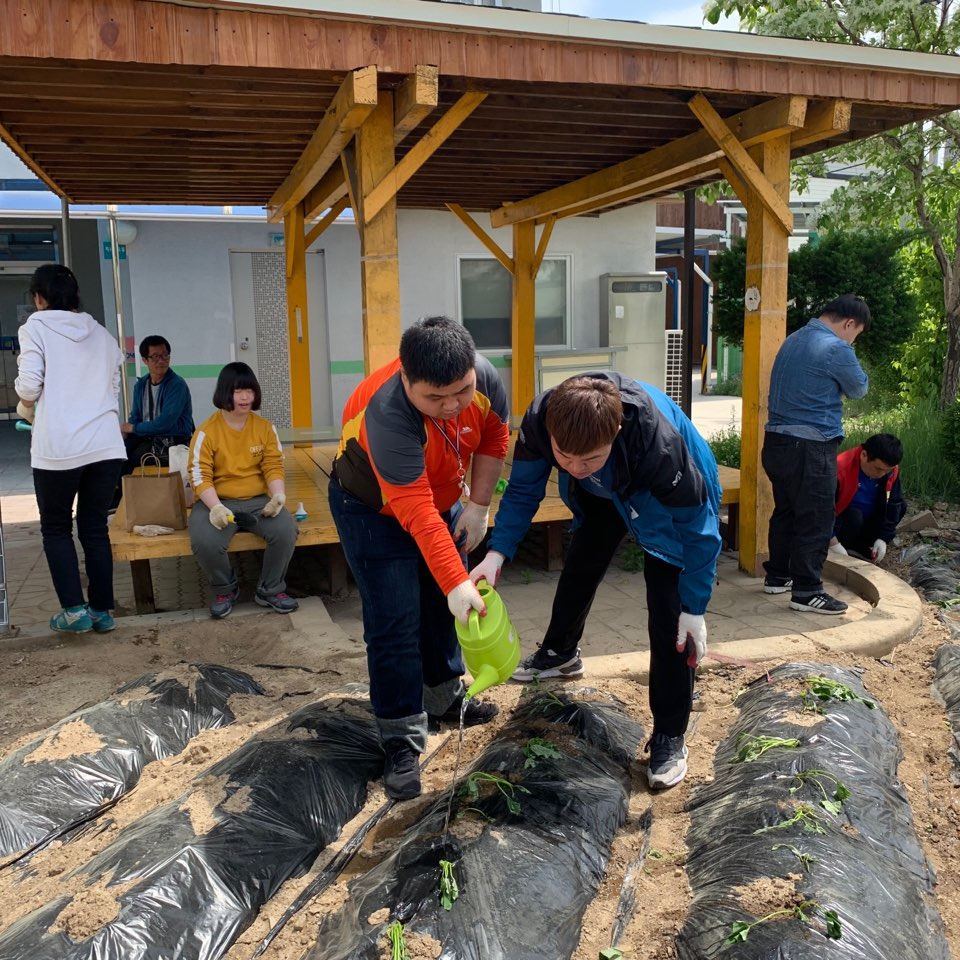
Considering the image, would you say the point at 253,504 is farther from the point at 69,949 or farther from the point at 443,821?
the point at 69,949

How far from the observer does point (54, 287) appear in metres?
4.40

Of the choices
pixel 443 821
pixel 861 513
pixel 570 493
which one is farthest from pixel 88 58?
pixel 861 513

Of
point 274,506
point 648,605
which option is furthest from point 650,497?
point 274,506

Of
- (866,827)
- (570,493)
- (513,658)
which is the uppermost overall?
(570,493)

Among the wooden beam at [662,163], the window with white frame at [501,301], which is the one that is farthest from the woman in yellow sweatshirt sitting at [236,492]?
the window with white frame at [501,301]

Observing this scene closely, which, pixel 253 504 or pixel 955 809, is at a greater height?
pixel 253 504

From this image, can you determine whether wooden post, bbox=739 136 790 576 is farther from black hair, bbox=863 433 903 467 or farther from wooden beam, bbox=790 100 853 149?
black hair, bbox=863 433 903 467

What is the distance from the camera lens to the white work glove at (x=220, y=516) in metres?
4.89

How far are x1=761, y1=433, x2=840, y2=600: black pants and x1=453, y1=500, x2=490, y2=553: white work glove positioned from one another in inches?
96.6

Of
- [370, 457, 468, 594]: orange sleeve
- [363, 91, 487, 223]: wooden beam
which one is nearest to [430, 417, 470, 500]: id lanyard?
[370, 457, 468, 594]: orange sleeve

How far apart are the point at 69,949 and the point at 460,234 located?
10857 millimetres

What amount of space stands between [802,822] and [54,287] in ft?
13.0

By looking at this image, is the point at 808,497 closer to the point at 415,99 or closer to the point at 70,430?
the point at 415,99

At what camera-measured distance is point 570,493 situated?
3451mm
